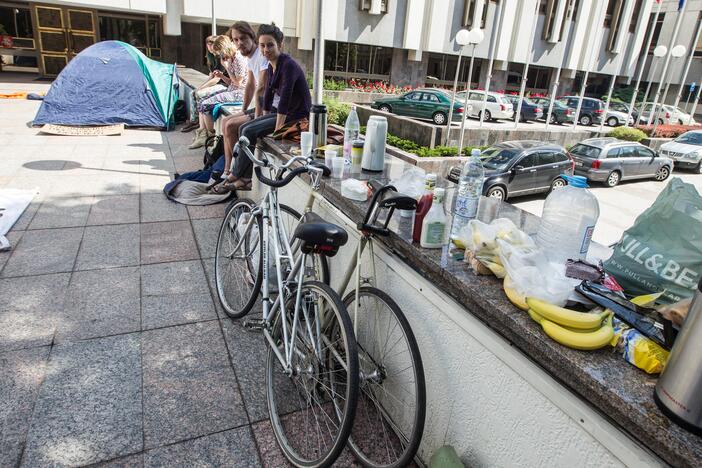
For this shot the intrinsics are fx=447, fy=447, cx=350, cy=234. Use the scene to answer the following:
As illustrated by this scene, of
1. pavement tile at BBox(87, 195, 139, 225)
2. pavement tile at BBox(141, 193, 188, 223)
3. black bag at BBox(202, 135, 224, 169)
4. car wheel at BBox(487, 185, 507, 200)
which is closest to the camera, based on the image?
pavement tile at BBox(87, 195, 139, 225)

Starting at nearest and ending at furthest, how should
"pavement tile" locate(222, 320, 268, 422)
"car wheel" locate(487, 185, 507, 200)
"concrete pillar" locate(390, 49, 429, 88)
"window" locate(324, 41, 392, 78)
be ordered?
1. "pavement tile" locate(222, 320, 268, 422)
2. "car wheel" locate(487, 185, 507, 200)
3. "window" locate(324, 41, 392, 78)
4. "concrete pillar" locate(390, 49, 429, 88)

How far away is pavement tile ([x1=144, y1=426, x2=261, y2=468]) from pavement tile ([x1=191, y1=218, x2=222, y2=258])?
7.66ft

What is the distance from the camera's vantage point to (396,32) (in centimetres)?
2736

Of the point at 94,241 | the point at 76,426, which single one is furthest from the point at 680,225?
the point at 94,241

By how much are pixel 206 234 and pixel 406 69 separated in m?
27.2

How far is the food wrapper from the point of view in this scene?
1.34m

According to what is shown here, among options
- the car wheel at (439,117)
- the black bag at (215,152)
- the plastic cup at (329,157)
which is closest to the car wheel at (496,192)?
the black bag at (215,152)

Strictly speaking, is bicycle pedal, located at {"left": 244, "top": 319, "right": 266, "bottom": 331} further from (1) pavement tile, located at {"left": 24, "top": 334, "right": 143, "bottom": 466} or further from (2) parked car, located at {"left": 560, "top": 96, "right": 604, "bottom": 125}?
(2) parked car, located at {"left": 560, "top": 96, "right": 604, "bottom": 125}

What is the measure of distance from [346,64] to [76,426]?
29031mm

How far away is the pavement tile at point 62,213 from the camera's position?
4879 mm

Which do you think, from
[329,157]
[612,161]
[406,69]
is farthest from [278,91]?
[406,69]

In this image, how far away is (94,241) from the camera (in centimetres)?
453

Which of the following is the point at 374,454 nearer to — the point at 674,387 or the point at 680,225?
the point at 674,387

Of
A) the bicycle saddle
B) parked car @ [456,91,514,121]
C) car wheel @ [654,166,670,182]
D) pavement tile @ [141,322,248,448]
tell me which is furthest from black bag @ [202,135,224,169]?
parked car @ [456,91,514,121]
